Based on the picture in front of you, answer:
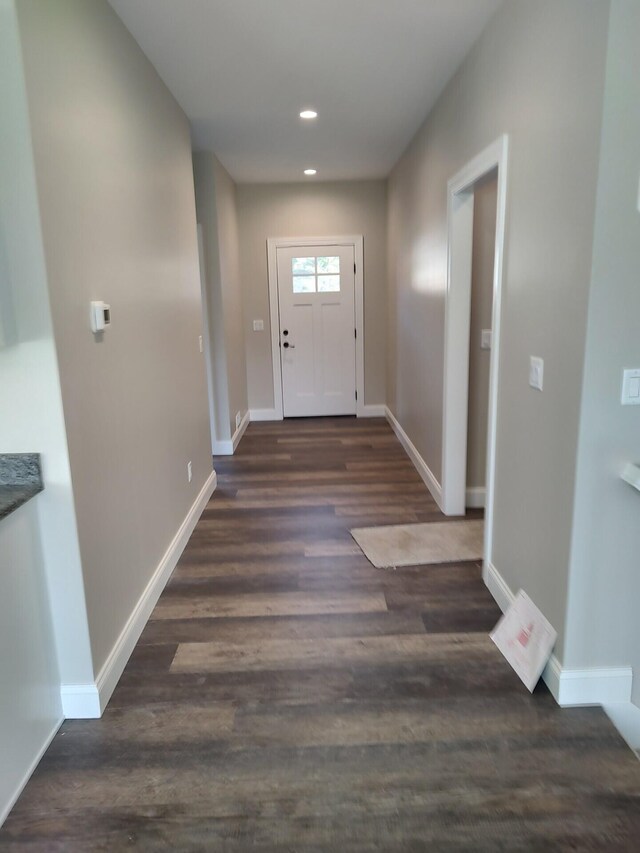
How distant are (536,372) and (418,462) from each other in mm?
2475

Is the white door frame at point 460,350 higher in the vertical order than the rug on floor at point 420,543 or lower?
higher

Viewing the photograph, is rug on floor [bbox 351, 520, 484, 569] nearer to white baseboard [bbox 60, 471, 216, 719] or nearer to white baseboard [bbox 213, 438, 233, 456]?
white baseboard [bbox 60, 471, 216, 719]

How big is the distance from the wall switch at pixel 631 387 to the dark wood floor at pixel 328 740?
108 cm

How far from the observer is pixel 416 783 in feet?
5.31

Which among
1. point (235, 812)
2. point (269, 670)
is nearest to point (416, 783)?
point (235, 812)

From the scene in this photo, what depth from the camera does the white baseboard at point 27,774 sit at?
Result: 154cm

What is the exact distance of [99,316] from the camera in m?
1.96

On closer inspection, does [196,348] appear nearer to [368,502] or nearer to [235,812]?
[368,502]

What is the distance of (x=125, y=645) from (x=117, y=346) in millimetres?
1197

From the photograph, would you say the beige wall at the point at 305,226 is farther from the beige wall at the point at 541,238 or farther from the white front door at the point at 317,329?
the beige wall at the point at 541,238

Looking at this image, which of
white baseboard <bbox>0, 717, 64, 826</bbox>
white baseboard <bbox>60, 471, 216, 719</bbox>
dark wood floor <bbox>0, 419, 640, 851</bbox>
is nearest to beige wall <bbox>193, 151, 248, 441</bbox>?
white baseboard <bbox>60, 471, 216, 719</bbox>

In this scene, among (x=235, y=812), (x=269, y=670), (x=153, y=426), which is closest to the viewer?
(x=235, y=812)

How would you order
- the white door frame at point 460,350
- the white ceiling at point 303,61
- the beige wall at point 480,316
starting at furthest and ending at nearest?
the beige wall at point 480,316, the white door frame at point 460,350, the white ceiling at point 303,61

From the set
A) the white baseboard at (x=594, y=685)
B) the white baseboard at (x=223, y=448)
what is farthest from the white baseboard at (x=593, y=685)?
the white baseboard at (x=223, y=448)
